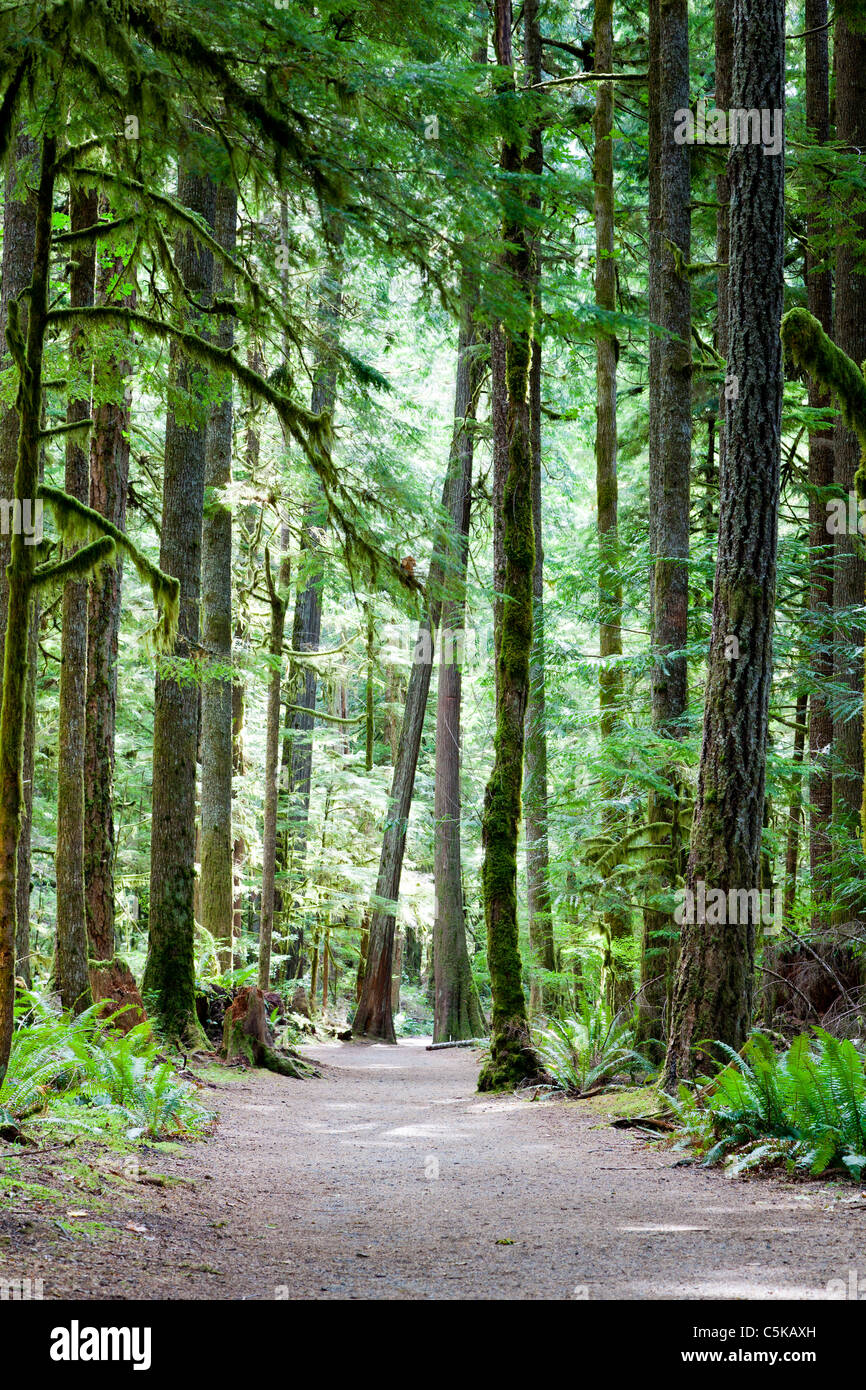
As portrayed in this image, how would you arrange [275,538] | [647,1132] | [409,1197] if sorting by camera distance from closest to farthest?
1. [409,1197]
2. [647,1132]
3. [275,538]

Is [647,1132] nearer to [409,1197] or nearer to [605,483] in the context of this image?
[409,1197]

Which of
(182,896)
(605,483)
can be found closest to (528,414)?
(605,483)

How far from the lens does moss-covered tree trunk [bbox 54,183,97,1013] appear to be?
8.73m

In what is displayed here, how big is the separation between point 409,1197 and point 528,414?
823 centimetres

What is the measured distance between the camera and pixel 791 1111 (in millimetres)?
6059

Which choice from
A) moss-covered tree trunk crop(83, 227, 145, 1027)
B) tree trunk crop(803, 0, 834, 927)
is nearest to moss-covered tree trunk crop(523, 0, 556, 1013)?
tree trunk crop(803, 0, 834, 927)

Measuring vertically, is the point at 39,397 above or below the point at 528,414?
below

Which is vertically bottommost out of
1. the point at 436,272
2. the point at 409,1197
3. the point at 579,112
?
the point at 409,1197

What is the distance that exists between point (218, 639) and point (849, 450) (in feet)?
27.5

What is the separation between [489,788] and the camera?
11016 millimetres

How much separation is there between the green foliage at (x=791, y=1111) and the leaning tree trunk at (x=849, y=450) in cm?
451

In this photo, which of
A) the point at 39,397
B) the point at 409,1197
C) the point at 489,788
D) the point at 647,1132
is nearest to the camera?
the point at 39,397

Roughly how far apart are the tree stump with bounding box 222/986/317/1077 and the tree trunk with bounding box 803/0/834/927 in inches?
260

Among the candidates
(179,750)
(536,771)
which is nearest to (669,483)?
(536,771)
